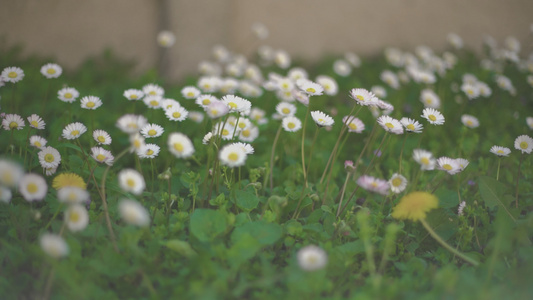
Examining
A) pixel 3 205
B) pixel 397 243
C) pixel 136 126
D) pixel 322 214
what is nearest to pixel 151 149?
pixel 136 126

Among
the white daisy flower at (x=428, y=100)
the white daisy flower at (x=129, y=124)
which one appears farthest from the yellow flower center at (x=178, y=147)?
the white daisy flower at (x=428, y=100)

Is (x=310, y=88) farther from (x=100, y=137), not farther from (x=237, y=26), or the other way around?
(x=237, y=26)

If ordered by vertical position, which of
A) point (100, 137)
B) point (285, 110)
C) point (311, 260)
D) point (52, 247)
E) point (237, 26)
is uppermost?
point (237, 26)

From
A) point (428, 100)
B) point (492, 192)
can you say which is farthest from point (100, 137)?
point (428, 100)

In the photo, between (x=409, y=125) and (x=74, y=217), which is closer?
(x=74, y=217)

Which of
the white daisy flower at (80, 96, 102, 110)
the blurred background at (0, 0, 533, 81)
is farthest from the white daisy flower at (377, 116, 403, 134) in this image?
the blurred background at (0, 0, 533, 81)

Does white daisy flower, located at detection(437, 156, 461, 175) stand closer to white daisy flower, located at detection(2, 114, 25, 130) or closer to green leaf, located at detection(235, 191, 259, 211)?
green leaf, located at detection(235, 191, 259, 211)
